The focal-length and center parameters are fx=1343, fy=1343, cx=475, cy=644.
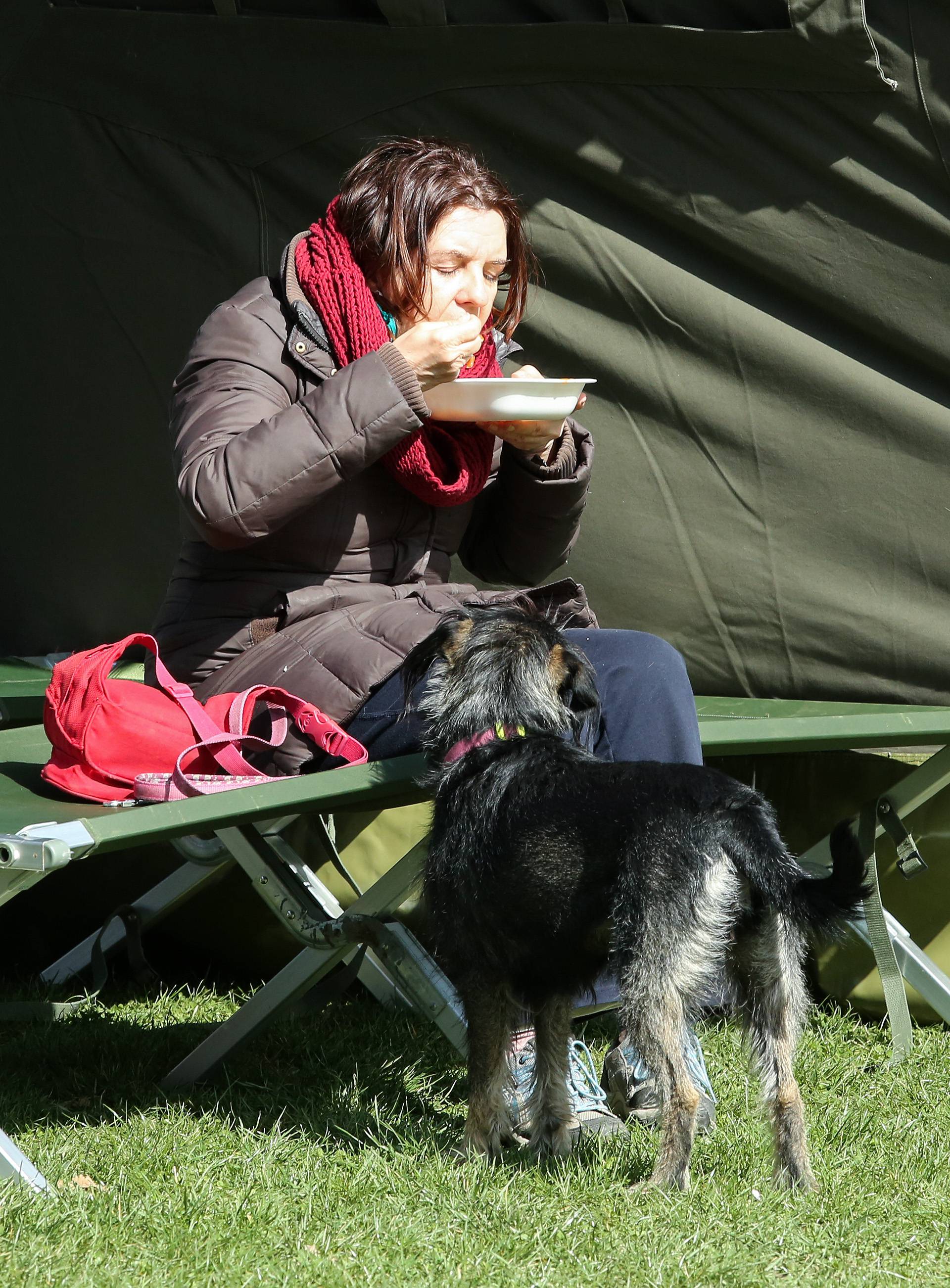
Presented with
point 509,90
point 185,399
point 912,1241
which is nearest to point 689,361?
point 509,90

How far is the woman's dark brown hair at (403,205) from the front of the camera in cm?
289

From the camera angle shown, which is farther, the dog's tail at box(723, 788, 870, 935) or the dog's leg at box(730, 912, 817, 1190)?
the dog's leg at box(730, 912, 817, 1190)

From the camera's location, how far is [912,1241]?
2174 mm

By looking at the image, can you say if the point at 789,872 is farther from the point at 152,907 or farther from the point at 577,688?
the point at 152,907

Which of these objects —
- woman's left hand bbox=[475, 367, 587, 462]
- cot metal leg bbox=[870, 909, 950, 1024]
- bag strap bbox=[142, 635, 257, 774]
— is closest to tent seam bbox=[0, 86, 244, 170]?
woman's left hand bbox=[475, 367, 587, 462]

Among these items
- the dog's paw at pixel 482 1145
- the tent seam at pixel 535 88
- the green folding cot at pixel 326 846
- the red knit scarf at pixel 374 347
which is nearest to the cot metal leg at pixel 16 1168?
the green folding cot at pixel 326 846

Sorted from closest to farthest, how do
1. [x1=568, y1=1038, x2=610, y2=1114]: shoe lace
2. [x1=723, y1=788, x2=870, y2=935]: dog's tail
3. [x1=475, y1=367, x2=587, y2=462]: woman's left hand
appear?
1. [x1=723, y1=788, x2=870, y2=935]: dog's tail
2. [x1=568, y1=1038, x2=610, y2=1114]: shoe lace
3. [x1=475, y1=367, x2=587, y2=462]: woman's left hand

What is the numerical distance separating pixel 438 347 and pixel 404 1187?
1540 mm

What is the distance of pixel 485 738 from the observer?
8.04 feet

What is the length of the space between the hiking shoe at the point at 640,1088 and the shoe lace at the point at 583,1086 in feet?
0.15

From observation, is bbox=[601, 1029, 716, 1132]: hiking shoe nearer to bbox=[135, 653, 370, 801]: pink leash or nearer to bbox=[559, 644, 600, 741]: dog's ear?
bbox=[559, 644, 600, 741]: dog's ear

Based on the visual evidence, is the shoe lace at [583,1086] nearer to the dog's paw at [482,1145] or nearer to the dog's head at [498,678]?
the dog's paw at [482,1145]

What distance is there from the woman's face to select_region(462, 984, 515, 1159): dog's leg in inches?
56.1

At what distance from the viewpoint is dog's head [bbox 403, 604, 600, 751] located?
247 centimetres
